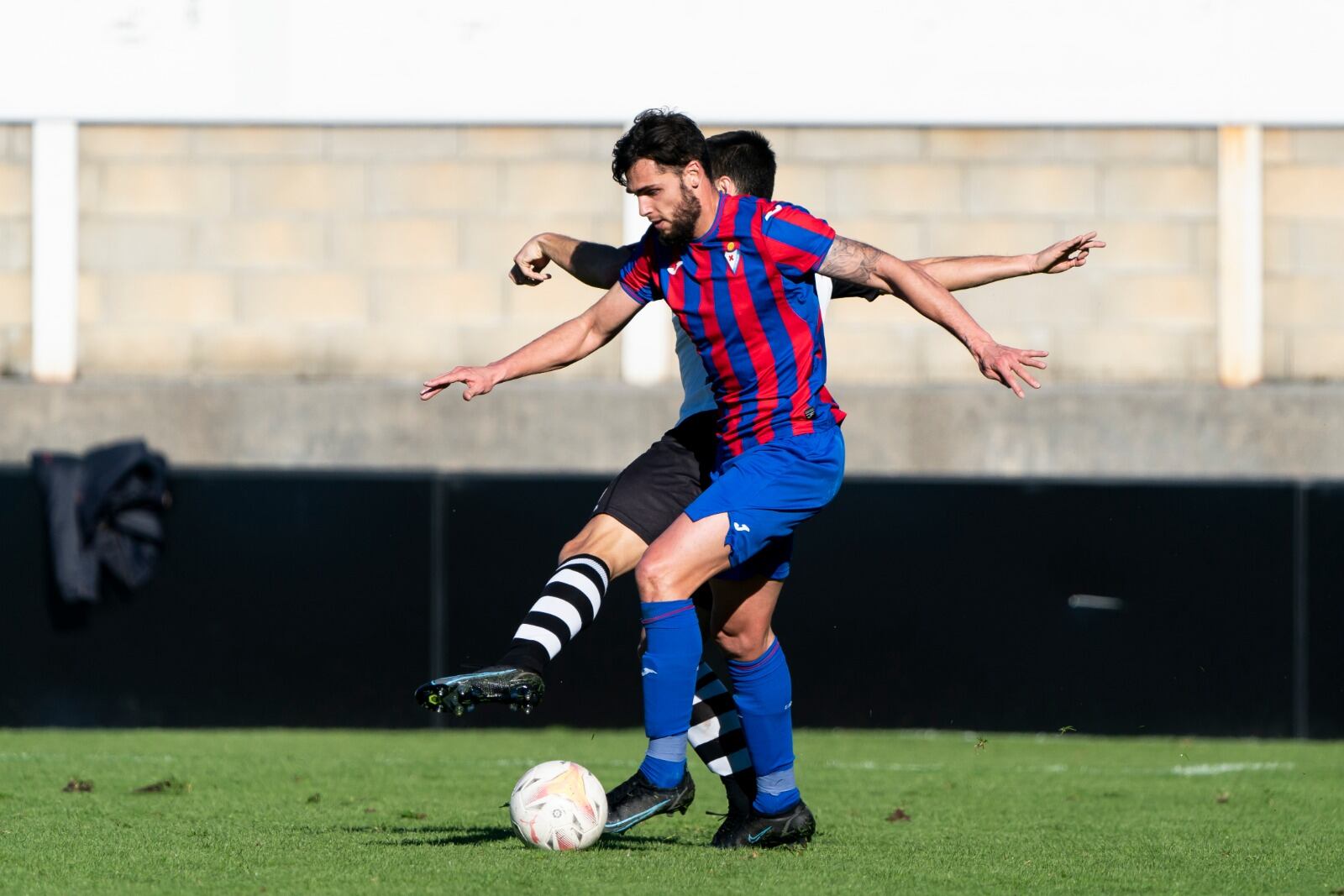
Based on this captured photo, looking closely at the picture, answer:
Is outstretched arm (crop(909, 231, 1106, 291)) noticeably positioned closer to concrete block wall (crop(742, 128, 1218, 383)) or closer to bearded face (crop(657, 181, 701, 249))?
bearded face (crop(657, 181, 701, 249))

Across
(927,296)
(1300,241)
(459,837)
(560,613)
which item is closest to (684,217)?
(927,296)

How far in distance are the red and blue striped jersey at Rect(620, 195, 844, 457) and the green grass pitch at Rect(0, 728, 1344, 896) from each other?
116cm

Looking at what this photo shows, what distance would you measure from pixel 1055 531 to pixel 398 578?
306cm

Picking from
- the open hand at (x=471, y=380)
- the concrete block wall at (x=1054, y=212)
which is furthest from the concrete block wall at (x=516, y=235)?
the open hand at (x=471, y=380)

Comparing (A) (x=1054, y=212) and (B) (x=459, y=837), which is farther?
(A) (x=1054, y=212)

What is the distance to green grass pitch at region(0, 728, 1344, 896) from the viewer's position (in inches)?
177

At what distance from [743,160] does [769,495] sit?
1.12 meters

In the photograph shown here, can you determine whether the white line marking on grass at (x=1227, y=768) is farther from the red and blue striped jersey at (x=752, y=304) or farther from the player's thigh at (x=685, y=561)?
the player's thigh at (x=685, y=561)

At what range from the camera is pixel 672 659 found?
4.79m

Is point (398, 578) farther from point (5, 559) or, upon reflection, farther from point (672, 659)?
point (672, 659)

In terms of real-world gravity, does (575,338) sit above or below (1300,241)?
below

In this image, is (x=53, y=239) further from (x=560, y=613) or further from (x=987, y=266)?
(x=987, y=266)

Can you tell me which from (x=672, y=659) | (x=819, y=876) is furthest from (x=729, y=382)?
(x=819, y=876)

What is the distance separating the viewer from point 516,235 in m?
11.1
